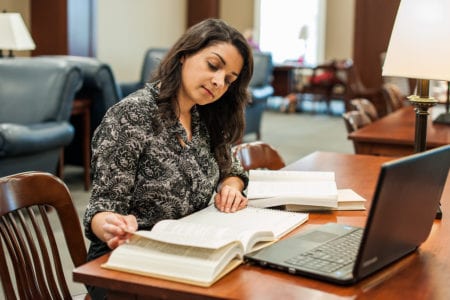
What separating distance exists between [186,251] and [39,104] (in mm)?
3559

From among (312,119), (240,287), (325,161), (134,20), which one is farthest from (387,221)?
(312,119)

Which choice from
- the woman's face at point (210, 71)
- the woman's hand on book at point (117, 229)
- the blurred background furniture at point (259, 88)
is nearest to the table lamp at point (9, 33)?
the blurred background furniture at point (259, 88)

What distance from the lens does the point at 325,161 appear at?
2.80 meters

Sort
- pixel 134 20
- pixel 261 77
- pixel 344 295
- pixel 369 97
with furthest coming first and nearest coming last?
pixel 369 97 < pixel 134 20 < pixel 261 77 < pixel 344 295

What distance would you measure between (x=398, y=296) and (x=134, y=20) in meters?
7.33

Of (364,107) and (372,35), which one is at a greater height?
(372,35)

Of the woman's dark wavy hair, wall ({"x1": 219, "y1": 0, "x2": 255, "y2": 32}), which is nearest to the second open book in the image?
the woman's dark wavy hair

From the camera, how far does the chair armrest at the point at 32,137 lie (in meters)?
4.08

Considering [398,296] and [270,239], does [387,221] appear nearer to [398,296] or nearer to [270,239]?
[398,296]

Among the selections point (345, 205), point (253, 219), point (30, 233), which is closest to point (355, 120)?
point (345, 205)

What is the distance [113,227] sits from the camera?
1.52 m

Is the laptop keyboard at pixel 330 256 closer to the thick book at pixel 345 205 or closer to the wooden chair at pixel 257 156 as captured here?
the thick book at pixel 345 205

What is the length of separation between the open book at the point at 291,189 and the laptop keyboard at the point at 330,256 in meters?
0.33

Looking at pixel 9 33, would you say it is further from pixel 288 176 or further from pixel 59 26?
pixel 288 176
